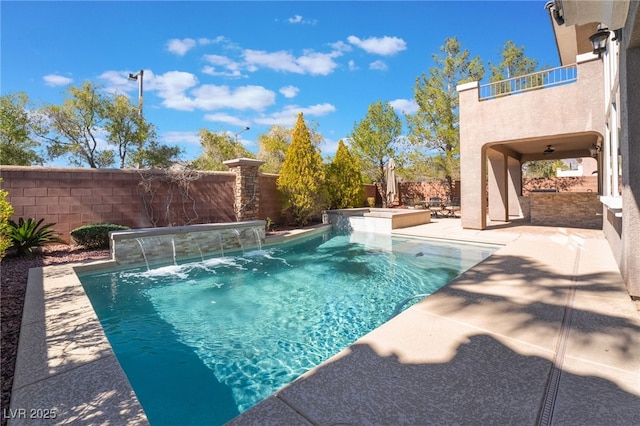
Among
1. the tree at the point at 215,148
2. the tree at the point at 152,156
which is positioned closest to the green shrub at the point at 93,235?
the tree at the point at 152,156

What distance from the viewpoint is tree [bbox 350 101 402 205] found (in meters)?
19.4

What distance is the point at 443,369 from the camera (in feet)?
7.54

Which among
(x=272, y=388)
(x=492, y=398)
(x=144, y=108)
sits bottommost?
(x=272, y=388)

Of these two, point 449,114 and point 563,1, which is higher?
point 449,114

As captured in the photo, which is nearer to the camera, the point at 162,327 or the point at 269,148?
the point at 162,327

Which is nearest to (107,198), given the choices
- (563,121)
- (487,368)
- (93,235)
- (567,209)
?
(93,235)

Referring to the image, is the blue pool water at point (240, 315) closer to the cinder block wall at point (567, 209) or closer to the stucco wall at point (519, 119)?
the stucco wall at point (519, 119)

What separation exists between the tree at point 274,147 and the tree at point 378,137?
20.4 feet

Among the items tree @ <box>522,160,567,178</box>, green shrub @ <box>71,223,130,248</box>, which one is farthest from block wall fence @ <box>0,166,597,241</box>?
tree @ <box>522,160,567,178</box>

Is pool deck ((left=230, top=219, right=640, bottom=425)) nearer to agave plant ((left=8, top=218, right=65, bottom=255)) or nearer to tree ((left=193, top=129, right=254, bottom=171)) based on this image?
agave plant ((left=8, top=218, right=65, bottom=255))

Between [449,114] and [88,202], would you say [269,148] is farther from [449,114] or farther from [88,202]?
[88,202]

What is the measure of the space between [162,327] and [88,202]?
6618 mm

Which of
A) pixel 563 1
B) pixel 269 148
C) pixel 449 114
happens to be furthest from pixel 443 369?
pixel 269 148

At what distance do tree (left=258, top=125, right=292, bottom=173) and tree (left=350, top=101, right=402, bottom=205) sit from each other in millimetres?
6207
